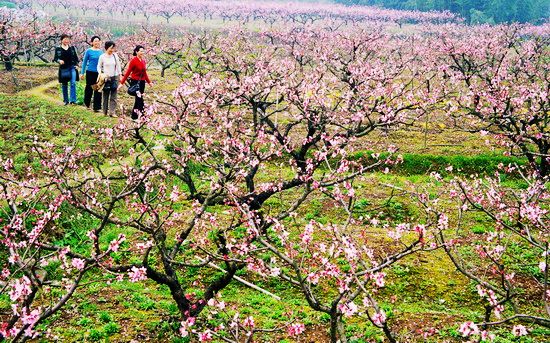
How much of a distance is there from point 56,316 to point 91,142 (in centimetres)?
856

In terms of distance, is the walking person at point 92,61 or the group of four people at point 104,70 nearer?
the group of four people at point 104,70

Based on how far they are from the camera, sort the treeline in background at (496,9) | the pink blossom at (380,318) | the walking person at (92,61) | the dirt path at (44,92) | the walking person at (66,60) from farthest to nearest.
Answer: the treeline in background at (496,9)
the dirt path at (44,92)
the walking person at (66,60)
the walking person at (92,61)
the pink blossom at (380,318)

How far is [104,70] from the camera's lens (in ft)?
53.3

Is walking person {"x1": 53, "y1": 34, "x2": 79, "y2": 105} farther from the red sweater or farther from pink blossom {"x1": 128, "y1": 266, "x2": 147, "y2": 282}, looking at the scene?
pink blossom {"x1": 128, "y1": 266, "x2": 147, "y2": 282}

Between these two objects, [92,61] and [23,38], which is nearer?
[92,61]

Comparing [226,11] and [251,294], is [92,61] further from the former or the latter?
[226,11]

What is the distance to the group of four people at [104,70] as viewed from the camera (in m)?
16.0

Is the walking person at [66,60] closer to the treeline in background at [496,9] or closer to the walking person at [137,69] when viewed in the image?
the walking person at [137,69]

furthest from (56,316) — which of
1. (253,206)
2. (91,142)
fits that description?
(91,142)

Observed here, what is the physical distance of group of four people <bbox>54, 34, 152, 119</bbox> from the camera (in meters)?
16.0

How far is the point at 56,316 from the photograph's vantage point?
9.18m

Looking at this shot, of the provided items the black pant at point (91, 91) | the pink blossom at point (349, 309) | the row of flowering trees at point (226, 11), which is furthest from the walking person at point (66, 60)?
the row of flowering trees at point (226, 11)

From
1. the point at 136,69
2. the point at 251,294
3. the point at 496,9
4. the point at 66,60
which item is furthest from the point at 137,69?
the point at 496,9

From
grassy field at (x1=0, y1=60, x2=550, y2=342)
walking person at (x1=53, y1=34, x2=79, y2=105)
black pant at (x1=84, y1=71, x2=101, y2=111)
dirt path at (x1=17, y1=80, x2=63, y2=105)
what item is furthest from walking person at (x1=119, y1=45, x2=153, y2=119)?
dirt path at (x1=17, y1=80, x2=63, y2=105)
